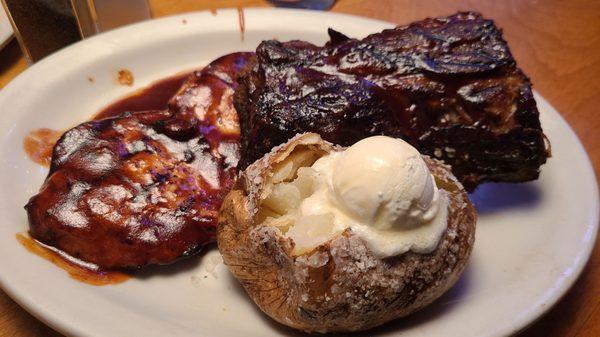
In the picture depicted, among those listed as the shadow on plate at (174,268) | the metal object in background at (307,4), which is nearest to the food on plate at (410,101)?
the shadow on plate at (174,268)

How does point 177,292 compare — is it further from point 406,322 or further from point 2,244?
point 406,322

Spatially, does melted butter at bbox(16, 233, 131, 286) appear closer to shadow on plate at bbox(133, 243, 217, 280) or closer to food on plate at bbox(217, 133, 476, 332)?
shadow on plate at bbox(133, 243, 217, 280)

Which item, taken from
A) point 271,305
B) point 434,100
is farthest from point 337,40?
point 271,305

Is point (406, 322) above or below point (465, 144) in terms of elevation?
below

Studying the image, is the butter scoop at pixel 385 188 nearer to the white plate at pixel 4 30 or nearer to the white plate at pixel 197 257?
the white plate at pixel 197 257

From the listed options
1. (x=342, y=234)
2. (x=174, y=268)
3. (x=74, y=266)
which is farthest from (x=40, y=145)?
(x=342, y=234)

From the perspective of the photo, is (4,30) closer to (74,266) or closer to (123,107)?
(123,107)
